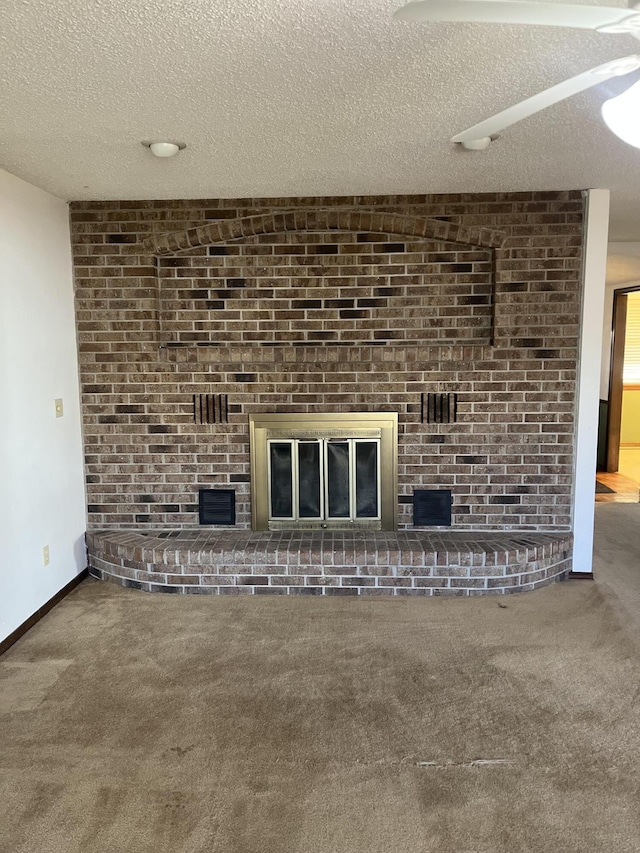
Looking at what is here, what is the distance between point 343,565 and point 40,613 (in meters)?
1.57

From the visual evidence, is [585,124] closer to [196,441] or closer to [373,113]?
[373,113]

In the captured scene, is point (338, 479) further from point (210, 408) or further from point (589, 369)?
point (589, 369)

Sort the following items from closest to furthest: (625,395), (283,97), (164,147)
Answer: (283,97)
(164,147)
(625,395)

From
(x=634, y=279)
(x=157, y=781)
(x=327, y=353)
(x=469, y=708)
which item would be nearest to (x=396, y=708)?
(x=469, y=708)

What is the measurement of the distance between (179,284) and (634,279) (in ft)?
14.6

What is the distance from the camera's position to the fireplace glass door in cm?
358

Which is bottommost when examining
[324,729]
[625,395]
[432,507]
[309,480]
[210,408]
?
[324,729]

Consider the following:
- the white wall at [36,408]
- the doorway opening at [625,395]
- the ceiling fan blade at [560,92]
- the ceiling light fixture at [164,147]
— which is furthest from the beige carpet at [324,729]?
the doorway opening at [625,395]

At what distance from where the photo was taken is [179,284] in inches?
139

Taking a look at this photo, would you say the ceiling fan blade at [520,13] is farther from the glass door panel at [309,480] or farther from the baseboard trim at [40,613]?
the baseboard trim at [40,613]

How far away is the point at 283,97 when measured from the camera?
198cm

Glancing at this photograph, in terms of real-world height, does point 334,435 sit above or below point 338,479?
above

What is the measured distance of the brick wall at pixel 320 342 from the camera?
339cm

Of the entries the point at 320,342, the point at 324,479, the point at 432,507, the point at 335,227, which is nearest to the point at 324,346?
the point at 320,342
